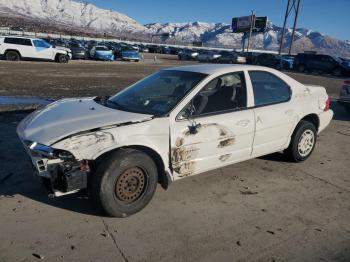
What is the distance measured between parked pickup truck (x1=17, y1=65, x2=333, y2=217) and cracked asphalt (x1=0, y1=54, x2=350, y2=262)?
0.34 meters

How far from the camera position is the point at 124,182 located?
12.9ft

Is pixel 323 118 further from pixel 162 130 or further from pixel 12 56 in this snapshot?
pixel 12 56

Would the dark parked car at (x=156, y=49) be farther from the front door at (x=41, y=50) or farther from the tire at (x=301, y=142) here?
the tire at (x=301, y=142)

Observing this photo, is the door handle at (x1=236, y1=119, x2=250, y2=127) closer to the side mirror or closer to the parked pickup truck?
the parked pickup truck

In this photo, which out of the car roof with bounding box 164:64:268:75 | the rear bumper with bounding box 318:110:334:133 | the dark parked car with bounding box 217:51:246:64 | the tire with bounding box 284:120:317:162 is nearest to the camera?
the car roof with bounding box 164:64:268:75

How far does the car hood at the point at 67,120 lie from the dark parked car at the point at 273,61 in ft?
118

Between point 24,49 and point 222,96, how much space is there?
2386 cm

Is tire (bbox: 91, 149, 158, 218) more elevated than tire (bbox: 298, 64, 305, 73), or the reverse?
tire (bbox: 91, 149, 158, 218)

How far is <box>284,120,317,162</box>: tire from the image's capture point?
575cm

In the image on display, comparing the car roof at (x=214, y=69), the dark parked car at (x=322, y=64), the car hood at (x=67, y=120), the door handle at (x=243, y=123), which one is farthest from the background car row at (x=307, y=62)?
the car hood at (x=67, y=120)

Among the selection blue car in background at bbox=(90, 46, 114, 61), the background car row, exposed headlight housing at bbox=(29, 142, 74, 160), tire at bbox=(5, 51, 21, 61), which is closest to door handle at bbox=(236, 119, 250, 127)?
exposed headlight housing at bbox=(29, 142, 74, 160)

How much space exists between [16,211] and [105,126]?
1.33 m

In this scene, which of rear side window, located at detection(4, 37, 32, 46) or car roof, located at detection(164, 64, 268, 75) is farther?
rear side window, located at detection(4, 37, 32, 46)

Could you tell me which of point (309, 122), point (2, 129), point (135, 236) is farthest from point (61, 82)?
point (135, 236)
